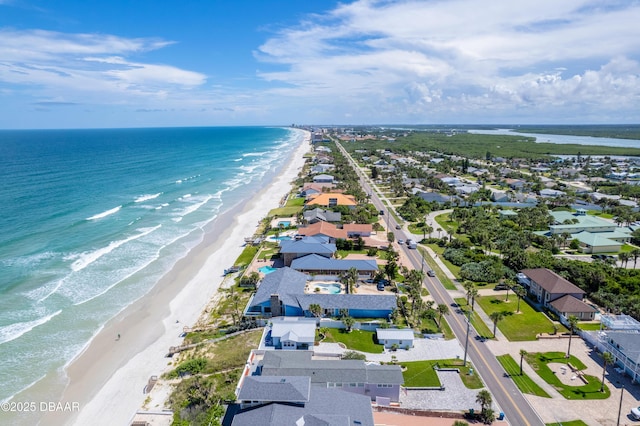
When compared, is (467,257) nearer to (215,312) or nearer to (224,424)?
(215,312)

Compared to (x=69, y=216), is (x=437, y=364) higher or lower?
lower

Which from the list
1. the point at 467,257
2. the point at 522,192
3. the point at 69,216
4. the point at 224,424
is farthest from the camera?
the point at 522,192

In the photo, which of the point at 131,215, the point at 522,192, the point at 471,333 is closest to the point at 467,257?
the point at 471,333

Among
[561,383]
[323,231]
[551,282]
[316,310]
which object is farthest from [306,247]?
[561,383]

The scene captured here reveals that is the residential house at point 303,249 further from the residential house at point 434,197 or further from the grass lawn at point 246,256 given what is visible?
the residential house at point 434,197

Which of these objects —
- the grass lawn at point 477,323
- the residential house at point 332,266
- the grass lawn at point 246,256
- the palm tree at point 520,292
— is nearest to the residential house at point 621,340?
the palm tree at point 520,292

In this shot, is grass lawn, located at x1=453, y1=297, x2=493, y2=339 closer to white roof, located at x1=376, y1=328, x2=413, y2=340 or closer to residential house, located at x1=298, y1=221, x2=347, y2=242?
white roof, located at x1=376, y1=328, x2=413, y2=340

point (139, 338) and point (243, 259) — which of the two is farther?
point (243, 259)
